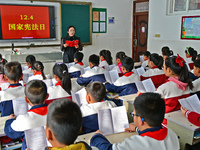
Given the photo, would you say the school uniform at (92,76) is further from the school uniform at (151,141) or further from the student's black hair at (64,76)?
the school uniform at (151,141)

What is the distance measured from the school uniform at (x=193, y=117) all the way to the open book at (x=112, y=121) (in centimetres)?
54

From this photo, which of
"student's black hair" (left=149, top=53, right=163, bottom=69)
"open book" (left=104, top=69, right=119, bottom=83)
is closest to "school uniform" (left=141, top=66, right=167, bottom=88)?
"student's black hair" (left=149, top=53, right=163, bottom=69)

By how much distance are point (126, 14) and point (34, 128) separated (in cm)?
663

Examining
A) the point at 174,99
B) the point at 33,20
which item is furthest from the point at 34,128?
the point at 33,20

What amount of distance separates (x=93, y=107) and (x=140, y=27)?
6.14 metres

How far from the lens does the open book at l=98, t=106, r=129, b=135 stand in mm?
1526

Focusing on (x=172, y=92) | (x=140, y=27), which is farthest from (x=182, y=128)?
(x=140, y=27)

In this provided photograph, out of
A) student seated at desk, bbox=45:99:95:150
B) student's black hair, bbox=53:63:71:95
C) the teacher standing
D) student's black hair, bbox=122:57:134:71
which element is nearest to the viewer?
student seated at desk, bbox=45:99:95:150

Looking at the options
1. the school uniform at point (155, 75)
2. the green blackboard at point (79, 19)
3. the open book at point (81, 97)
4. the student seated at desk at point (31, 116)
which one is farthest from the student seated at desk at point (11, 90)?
the green blackboard at point (79, 19)

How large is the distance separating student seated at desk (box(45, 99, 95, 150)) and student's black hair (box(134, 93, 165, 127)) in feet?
1.26

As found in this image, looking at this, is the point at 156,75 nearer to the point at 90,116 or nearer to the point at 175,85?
the point at 175,85

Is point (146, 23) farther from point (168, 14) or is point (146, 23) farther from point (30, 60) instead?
point (30, 60)

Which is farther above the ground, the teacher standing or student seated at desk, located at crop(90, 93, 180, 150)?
the teacher standing

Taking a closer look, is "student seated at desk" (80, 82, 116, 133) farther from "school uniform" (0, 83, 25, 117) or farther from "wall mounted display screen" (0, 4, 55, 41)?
"wall mounted display screen" (0, 4, 55, 41)
